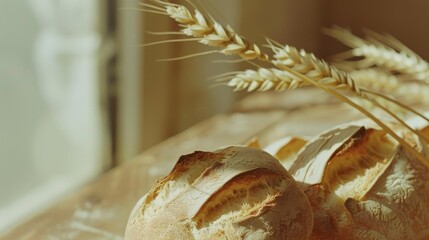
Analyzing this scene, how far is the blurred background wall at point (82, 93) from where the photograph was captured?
1610 millimetres

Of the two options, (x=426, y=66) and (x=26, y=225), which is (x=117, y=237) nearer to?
(x=26, y=225)

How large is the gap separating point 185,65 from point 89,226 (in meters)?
0.98

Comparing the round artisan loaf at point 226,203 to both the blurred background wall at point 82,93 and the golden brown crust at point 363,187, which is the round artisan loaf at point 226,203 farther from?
the blurred background wall at point 82,93

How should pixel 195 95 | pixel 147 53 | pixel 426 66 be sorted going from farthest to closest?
pixel 195 95 < pixel 147 53 < pixel 426 66

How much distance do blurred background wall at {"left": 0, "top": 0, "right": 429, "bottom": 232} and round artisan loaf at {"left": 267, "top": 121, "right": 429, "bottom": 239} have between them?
2.72 ft

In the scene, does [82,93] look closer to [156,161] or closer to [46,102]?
[46,102]

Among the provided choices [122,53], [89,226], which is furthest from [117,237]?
[122,53]

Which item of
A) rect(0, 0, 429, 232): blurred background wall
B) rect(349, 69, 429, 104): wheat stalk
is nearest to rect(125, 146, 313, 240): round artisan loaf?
rect(349, 69, 429, 104): wheat stalk

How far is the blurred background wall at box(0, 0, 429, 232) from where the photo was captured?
161 centimetres

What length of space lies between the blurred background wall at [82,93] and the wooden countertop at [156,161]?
12cm

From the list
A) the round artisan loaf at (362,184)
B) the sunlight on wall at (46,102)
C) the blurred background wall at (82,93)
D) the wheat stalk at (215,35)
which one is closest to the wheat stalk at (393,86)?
the round artisan loaf at (362,184)

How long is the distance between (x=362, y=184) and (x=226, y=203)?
17cm

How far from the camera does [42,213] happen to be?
98 centimetres

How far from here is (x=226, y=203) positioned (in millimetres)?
607
